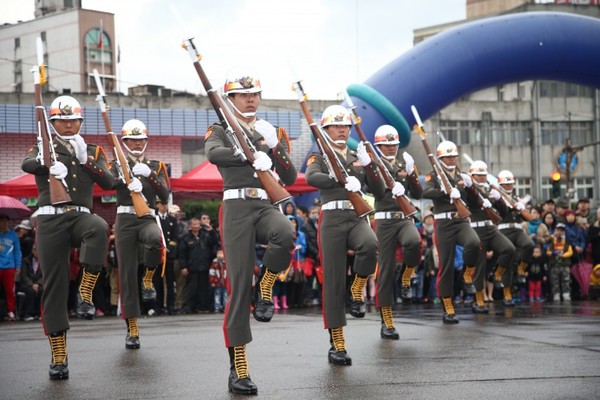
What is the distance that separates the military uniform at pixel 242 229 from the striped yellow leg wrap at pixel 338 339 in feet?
4.62

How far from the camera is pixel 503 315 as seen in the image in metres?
16.1

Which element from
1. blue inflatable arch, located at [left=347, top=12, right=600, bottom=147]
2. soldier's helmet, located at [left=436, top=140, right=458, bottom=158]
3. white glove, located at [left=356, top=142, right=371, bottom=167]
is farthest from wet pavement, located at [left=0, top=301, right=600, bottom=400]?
blue inflatable arch, located at [left=347, top=12, right=600, bottom=147]

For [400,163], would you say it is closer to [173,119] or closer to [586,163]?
[173,119]

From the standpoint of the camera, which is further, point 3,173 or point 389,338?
point 3,173

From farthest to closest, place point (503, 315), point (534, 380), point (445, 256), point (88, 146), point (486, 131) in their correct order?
1. point (486, 131)
2. point (503, 315)
3. point (445, 256)
4. point (88, 146)
5. point (534, 380)

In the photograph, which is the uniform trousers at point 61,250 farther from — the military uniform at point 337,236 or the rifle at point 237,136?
the military uniform at point 337,236

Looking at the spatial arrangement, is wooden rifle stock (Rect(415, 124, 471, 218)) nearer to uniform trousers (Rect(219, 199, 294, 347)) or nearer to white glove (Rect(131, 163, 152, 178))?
white glove (Rect(131, 163, 152, 178))

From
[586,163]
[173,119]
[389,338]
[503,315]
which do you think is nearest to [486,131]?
[586,163]

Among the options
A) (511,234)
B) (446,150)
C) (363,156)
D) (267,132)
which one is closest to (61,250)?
(267,132)

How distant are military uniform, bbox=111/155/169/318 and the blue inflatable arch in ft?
34.5

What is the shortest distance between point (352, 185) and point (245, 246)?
6.89ft

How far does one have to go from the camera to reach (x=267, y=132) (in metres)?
8.47

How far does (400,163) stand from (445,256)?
7.79 ft

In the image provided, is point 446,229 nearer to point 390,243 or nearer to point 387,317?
point 390,243
